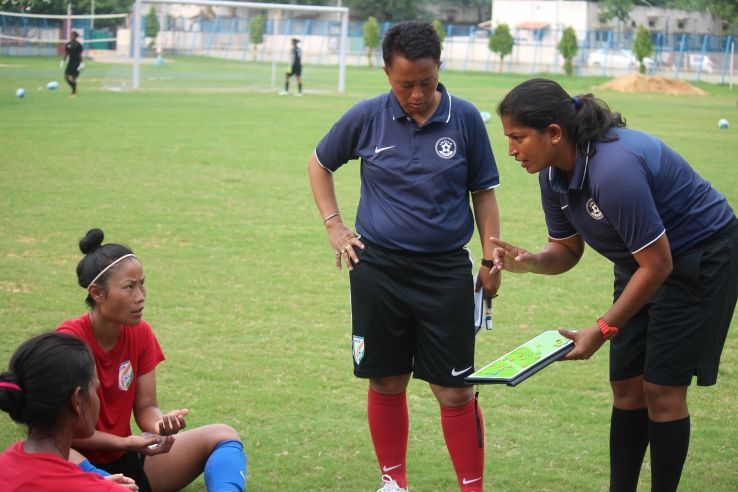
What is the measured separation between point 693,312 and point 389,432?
4.77 ft

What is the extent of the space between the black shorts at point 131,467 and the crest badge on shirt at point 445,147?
179cm

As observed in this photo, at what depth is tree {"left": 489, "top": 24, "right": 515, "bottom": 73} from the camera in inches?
2218

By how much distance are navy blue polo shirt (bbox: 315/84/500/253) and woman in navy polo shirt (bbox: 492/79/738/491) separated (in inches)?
10.5

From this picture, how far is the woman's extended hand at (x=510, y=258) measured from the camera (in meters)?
4.31

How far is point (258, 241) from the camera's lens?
9.96 metres

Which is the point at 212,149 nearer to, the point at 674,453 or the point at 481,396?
the point at 481,396

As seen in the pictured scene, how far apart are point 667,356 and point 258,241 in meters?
6.40

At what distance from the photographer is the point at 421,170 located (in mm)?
4273

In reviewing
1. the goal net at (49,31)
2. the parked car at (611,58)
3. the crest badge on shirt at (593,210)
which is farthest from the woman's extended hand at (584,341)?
the parked car at (611,58)

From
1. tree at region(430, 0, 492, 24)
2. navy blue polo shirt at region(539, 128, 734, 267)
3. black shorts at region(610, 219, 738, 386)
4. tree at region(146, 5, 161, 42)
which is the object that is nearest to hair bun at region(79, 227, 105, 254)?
navy blue polo shirt at region(539, 128, 734, 267)

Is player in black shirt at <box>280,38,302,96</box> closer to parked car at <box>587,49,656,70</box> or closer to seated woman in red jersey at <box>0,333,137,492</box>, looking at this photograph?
seated woman in red jersey at <box>0,333,137,492</box>

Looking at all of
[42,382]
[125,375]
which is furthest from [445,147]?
[42,382]

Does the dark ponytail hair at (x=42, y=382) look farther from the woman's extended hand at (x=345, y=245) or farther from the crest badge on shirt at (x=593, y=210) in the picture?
the crest badge on shirt at (x=593, y=210)

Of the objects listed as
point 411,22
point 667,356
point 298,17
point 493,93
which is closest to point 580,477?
point 667,356
